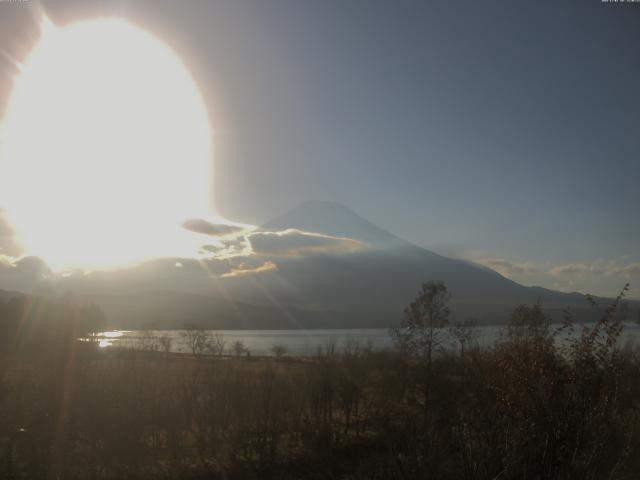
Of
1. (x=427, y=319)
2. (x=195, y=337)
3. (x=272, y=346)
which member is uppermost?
(x=427, y=319)

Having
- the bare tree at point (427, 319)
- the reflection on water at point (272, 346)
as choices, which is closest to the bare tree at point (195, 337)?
the reflection on water at point (272, 346)

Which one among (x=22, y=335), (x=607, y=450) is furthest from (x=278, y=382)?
(x=22, y=335)

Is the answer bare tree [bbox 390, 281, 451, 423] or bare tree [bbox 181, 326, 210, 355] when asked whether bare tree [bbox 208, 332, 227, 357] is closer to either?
bare tree [bbox 181, 326, 210, 355]

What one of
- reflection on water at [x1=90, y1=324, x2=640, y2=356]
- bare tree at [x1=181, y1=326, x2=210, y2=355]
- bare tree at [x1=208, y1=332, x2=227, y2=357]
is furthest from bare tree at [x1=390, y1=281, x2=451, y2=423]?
bare tree at [x1=181, y1=326, x2=210, y2=355]

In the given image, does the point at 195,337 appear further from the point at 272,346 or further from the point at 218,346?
the point at 272,346

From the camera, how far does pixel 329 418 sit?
73.5 ft

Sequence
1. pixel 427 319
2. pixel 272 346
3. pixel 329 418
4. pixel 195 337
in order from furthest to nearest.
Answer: pixel 272 346, pixel 195 337, pixel 427 319, pixel 329 418

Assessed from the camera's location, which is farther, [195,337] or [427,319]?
[195,337]

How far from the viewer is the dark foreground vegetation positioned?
6699mm

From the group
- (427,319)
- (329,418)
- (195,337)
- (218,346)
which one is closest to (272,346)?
(195,337)

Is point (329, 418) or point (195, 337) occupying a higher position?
point (195, 337)

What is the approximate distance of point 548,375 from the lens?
25.5 ft

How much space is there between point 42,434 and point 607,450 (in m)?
14.0

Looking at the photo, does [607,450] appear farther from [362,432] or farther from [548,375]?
[362,432]
